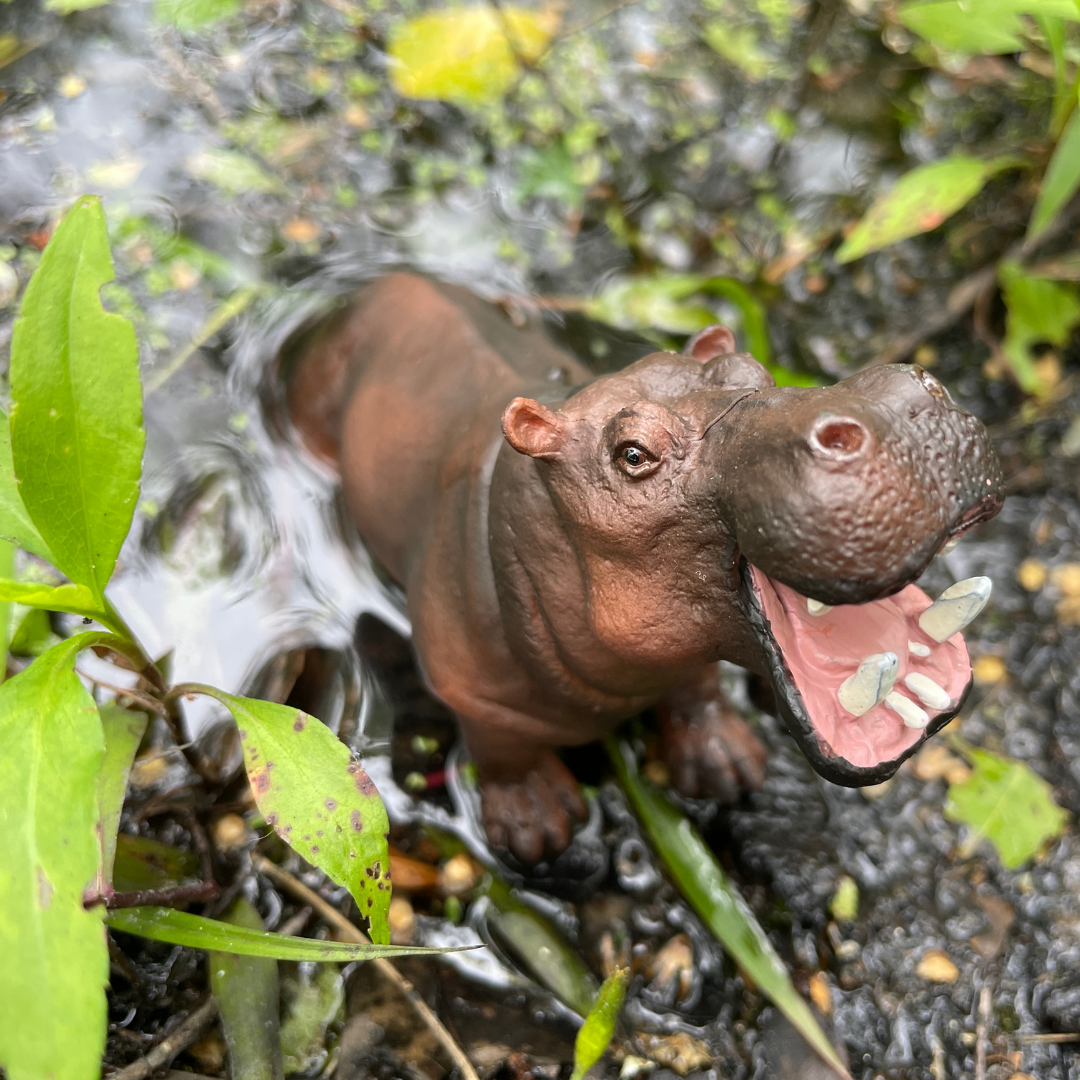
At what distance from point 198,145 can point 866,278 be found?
93.2 inches

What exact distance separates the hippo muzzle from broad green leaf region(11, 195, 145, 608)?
41.0 inches

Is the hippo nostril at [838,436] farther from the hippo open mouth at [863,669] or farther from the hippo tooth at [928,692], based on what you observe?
the hippo tooth at [928,692]

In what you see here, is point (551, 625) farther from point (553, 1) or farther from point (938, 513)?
point (553, 1)

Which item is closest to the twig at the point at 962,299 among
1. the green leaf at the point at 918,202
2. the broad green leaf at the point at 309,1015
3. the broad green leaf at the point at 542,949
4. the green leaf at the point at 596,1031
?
the green leaf at the point at 918,202

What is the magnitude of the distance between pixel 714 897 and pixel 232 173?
277 cm

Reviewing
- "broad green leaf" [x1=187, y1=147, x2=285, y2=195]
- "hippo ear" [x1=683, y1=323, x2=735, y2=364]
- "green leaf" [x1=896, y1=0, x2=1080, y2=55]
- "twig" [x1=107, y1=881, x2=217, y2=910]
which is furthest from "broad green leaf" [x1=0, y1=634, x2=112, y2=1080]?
"green leaf" [x1=896, y1=0, x2=1080, y2=55]

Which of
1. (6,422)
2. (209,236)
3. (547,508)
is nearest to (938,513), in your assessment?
(547,508)

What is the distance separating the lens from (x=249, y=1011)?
194 centimetres

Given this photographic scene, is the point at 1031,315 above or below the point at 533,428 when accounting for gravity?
below

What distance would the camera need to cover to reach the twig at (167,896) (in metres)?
1.85

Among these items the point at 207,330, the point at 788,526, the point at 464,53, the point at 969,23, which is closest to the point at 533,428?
the point at 788,526

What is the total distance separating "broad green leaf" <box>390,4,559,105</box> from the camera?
3326 millimetres

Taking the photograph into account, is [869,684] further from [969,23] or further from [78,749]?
[969,23]

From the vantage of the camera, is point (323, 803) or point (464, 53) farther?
point (464, 53)
